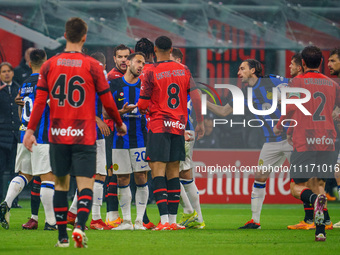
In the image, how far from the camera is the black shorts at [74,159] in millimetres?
6621

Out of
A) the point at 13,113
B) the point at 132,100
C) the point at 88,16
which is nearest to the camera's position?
the point at 132,100

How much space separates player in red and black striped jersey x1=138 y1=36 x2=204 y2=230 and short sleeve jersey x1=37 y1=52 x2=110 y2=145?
5.50 feet

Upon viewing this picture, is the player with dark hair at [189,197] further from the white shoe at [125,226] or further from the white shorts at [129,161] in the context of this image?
the white shoe at [125,226]

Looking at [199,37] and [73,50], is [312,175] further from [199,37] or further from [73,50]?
[199,37]

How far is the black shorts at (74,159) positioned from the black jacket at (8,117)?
266 inches

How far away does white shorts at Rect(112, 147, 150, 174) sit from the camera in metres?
8.95

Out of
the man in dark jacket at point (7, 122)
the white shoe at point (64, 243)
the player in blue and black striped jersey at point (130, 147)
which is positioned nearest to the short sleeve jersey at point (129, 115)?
the player in blue and black striped jersey at point (130, 147)

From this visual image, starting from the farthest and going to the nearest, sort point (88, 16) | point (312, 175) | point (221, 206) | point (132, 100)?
point (88, 16) → point (221, 206) → point (132, 100) → point (312, 175)

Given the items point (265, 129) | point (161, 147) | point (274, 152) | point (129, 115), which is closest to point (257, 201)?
point (274, 152)

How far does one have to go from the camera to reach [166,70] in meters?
8.42

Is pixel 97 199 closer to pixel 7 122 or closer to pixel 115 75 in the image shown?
pixel 115 75

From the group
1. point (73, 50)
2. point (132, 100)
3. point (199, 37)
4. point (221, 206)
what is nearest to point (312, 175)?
point (132, 100)

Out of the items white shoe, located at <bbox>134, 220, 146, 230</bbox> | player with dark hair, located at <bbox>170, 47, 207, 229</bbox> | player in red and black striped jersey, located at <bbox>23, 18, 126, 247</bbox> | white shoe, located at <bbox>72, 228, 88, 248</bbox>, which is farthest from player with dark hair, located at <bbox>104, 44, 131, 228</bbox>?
white shoe, located at <bbox>72, 228, 88, 248</bbox>

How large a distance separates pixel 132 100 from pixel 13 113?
498 centimetres
